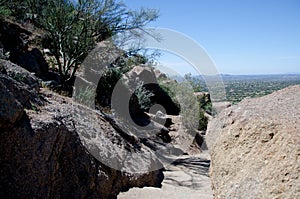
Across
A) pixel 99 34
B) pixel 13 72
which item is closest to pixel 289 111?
pixel 13 72

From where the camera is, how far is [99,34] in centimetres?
992

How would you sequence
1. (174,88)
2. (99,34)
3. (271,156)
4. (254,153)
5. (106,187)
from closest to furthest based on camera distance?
(271,156)
(254,153)
(106,187)
(99,34)
(174,88)

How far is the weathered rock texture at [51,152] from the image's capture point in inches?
127

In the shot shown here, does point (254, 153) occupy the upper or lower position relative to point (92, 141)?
upper

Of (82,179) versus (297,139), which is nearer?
(297,139)

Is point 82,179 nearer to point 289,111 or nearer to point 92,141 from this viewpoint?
point 92,141

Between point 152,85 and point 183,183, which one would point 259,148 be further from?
point 152,85

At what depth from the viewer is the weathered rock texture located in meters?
3.22

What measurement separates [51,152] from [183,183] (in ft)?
11.5

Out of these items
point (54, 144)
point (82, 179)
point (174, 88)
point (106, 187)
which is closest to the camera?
point (54, 144)

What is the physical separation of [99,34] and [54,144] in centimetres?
678

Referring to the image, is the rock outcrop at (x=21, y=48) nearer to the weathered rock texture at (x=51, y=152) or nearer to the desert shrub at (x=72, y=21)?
the desert shrub at (x=72, y=21)

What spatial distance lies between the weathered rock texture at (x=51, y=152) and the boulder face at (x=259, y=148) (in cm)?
192

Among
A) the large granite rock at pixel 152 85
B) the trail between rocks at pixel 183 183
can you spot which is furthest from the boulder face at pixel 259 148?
the large granite rock at pixel 152 85
